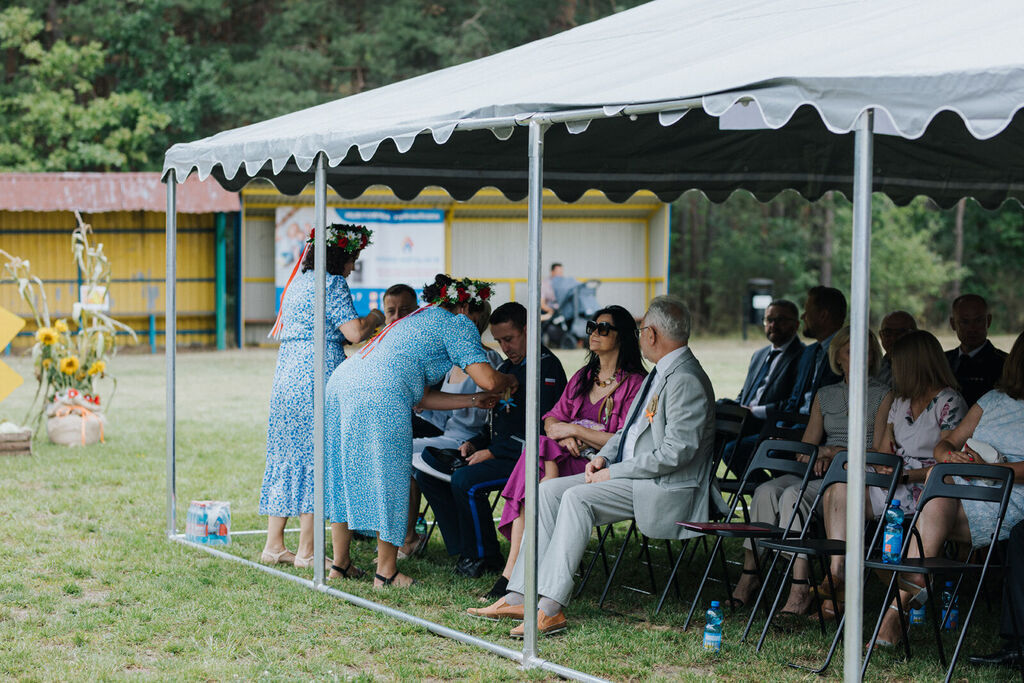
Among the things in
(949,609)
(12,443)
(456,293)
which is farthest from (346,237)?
(12,443)

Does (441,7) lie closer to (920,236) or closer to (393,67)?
(393,67)

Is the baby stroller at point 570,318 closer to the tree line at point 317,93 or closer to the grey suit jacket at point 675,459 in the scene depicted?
the tree line at point 317,93

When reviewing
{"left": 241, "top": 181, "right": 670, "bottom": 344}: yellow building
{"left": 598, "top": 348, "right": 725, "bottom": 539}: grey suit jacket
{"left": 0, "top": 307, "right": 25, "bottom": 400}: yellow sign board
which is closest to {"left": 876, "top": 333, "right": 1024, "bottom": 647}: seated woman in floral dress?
{"left": 598, "top": 348, "right": 725, "bottom": 539}: grey suit jacket

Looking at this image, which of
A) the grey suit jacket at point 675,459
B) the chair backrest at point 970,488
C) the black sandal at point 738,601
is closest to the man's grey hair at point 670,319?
the grey suit jacket at point 675,459

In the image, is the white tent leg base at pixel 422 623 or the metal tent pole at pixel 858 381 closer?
the metal tent pole at pixel 858 381

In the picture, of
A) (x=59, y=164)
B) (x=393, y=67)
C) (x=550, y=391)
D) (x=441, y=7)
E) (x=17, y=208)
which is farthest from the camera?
(x=441, y=7)

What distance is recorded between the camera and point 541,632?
18.4 ft

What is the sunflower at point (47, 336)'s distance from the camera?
11.5 metres

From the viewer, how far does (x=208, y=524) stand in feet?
25.3

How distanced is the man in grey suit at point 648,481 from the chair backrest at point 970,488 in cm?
99

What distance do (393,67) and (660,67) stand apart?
25.3 m

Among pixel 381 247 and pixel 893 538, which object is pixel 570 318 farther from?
pixel 893 538

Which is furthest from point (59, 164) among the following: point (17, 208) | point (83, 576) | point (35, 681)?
point (35, 681)

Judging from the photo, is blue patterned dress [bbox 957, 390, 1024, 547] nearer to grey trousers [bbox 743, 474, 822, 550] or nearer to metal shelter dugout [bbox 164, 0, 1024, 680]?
grey trousers [bbox 743, 474, 822, 550]
